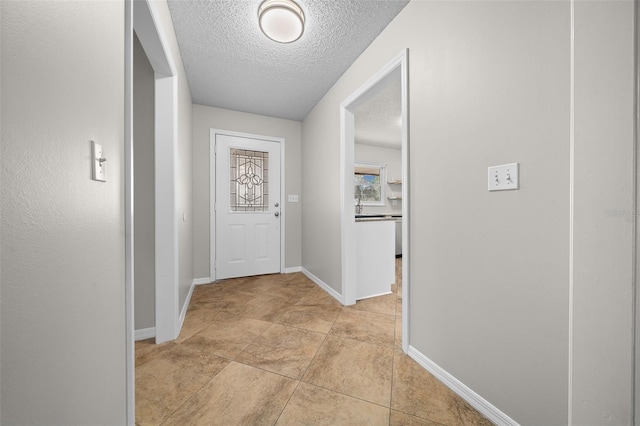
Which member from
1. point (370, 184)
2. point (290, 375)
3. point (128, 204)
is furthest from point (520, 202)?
point (370, 184)

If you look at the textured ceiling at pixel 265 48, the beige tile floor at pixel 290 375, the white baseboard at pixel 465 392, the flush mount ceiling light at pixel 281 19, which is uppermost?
the textured ceiling at pixel 265 48

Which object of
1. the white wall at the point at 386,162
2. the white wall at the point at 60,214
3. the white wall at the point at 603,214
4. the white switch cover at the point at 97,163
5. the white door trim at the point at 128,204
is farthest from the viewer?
the white wall at the point at 386,162

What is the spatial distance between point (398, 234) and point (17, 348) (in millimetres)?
5064

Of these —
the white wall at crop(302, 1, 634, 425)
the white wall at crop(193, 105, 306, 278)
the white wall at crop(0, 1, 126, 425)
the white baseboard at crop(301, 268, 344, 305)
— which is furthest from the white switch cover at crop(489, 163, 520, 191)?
the white wall at crop(193, 105, 306, 278)

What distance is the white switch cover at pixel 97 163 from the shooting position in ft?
2.31

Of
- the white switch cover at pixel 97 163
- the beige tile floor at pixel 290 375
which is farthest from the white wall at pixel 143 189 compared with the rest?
the white switch cover at pixel 97 163

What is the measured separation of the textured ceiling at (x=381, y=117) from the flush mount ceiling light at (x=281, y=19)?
0.77 meters

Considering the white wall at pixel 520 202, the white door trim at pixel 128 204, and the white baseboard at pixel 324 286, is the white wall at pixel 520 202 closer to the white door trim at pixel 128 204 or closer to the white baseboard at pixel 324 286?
the white baseboard at pixel 324 286

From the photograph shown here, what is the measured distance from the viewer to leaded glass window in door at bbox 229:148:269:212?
137 inches

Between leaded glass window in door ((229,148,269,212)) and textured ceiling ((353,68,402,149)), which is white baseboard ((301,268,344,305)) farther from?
textured ceiling ((353,68,402,149))

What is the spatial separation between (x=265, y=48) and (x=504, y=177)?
2.10 meters

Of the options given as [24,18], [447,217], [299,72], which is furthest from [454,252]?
[299,72]

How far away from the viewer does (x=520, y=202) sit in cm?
103

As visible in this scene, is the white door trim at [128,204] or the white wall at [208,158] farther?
the white wall at [208,158]
